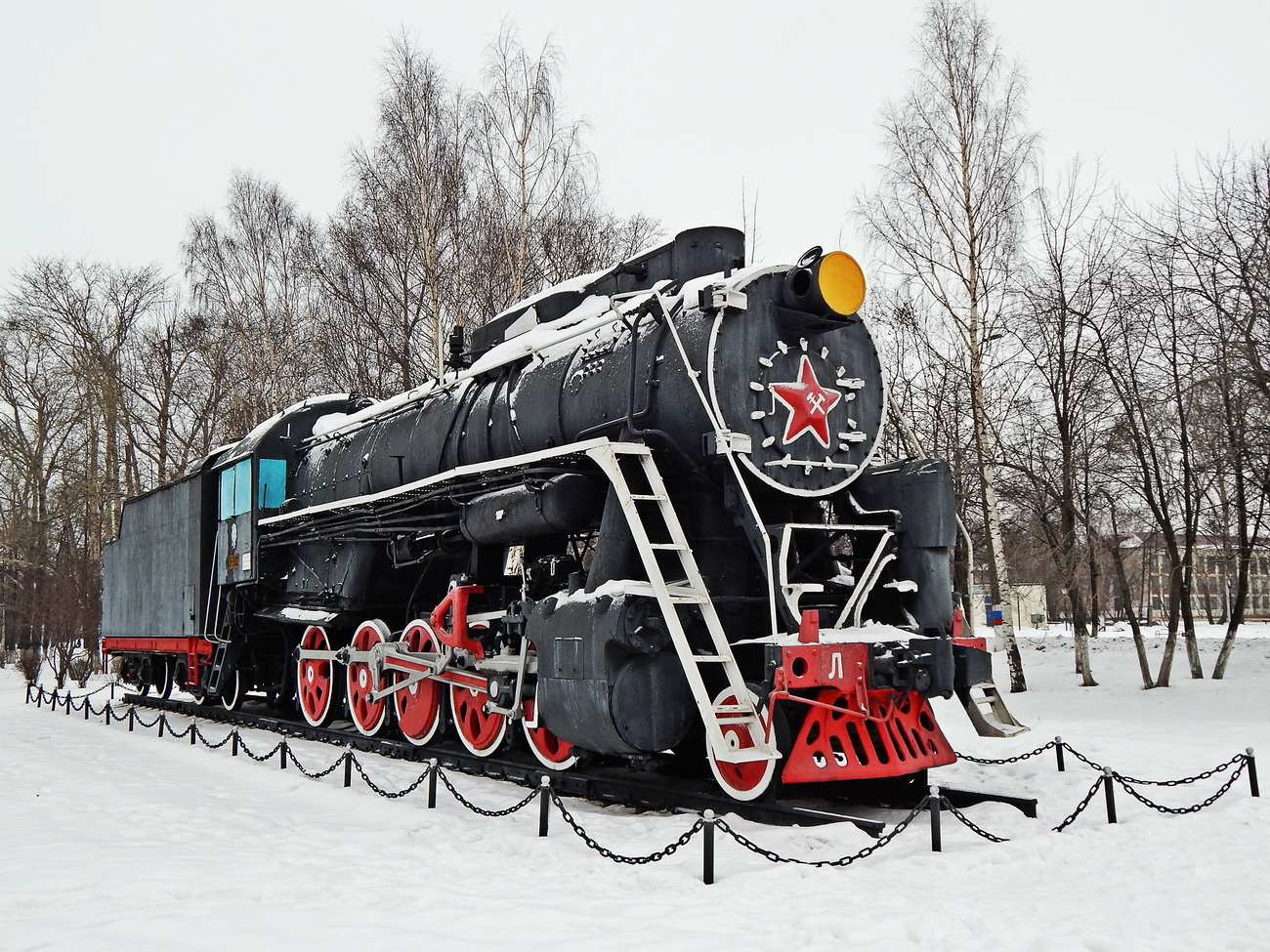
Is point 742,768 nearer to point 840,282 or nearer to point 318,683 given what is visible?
point 840,282

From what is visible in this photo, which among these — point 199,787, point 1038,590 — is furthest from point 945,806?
point 1038,590

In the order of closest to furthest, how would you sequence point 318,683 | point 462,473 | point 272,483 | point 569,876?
point 569,876
point 462,473
point 318,683
point 272,483

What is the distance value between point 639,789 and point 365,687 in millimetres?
4036

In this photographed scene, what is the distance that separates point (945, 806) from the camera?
5.81m

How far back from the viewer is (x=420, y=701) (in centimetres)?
916

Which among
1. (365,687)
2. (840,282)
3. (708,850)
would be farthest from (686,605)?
(365,687)

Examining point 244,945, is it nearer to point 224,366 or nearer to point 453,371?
point 453,371

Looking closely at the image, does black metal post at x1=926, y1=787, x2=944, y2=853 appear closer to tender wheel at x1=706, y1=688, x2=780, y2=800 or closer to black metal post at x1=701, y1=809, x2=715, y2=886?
tender wheel at x1=706, y1=688, x2=780, y2=800

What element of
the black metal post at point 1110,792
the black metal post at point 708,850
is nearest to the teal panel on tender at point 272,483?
the black metal post at point 708,850

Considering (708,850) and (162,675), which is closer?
(708,850)

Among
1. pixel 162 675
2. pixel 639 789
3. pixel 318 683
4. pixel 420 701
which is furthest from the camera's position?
pixel 162 675

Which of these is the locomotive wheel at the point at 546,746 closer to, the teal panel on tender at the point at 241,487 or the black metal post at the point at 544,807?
the black metal post at the point at 544,807

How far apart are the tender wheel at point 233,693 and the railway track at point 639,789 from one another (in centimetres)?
313

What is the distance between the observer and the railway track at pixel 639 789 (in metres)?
6.15
